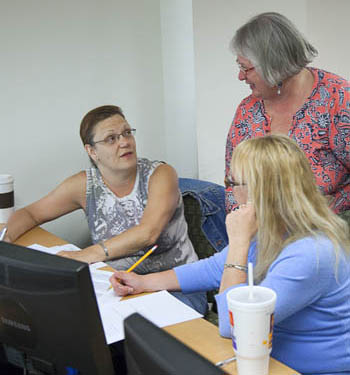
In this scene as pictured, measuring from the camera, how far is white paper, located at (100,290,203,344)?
138 cm

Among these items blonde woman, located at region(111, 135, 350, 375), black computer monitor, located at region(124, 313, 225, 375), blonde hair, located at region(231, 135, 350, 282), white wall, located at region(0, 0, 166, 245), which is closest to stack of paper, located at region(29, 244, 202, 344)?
blonde woman, located at region(111, 135, 350, 375)

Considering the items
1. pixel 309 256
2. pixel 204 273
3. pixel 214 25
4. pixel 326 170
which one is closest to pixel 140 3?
pixel 214 25

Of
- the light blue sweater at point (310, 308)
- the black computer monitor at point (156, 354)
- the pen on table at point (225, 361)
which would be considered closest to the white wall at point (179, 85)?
the light blue sweater at point (310, 308)

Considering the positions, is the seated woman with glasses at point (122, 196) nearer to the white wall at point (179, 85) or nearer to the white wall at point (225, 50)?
the white wall at point (225, 50)

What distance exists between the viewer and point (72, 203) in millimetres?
2375

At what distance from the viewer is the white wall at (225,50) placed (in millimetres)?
2539

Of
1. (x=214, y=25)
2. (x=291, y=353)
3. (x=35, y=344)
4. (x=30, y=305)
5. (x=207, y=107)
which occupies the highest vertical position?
(x=214, y=25)

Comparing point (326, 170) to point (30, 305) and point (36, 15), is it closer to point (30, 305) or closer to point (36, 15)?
point (30, 305)

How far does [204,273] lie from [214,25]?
1.71 m

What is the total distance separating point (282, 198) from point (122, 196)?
1095mm

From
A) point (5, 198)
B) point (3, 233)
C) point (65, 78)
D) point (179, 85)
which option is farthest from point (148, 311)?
point (179, 85)

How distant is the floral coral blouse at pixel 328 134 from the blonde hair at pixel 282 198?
565 mm

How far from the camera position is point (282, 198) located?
4.19ft

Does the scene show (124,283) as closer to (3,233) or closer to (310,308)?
(310,308)
